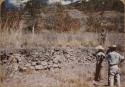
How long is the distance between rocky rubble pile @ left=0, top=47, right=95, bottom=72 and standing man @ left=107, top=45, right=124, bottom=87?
23cm

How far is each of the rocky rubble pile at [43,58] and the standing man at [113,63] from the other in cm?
23

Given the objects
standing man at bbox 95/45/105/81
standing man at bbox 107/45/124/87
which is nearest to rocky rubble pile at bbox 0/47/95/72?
standing man at bbox 95/45/105/81

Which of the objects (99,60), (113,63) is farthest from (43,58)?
(113,63)

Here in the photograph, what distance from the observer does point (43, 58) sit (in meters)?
6.61

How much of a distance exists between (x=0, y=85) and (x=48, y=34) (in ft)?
2.89

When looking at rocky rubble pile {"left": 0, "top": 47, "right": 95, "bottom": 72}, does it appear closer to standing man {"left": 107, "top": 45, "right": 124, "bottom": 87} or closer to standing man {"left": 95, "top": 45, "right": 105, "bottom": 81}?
standing man {"left": 95, "top": 45, "right": 105, "bottom": 81}

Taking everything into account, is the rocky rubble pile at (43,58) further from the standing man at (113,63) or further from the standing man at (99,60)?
the standing man at (113,63)

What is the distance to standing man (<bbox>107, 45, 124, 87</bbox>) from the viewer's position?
656cm

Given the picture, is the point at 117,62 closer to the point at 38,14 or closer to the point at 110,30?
the point at 110,30

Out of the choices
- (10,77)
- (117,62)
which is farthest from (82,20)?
(10,77)

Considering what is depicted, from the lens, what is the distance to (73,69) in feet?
21.6

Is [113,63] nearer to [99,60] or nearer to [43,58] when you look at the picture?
[99,60]

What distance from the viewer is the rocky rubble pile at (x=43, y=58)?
659 centimetres

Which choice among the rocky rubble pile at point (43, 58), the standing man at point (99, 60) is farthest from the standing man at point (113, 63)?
the rocky rubble pile at point (43, 58)
